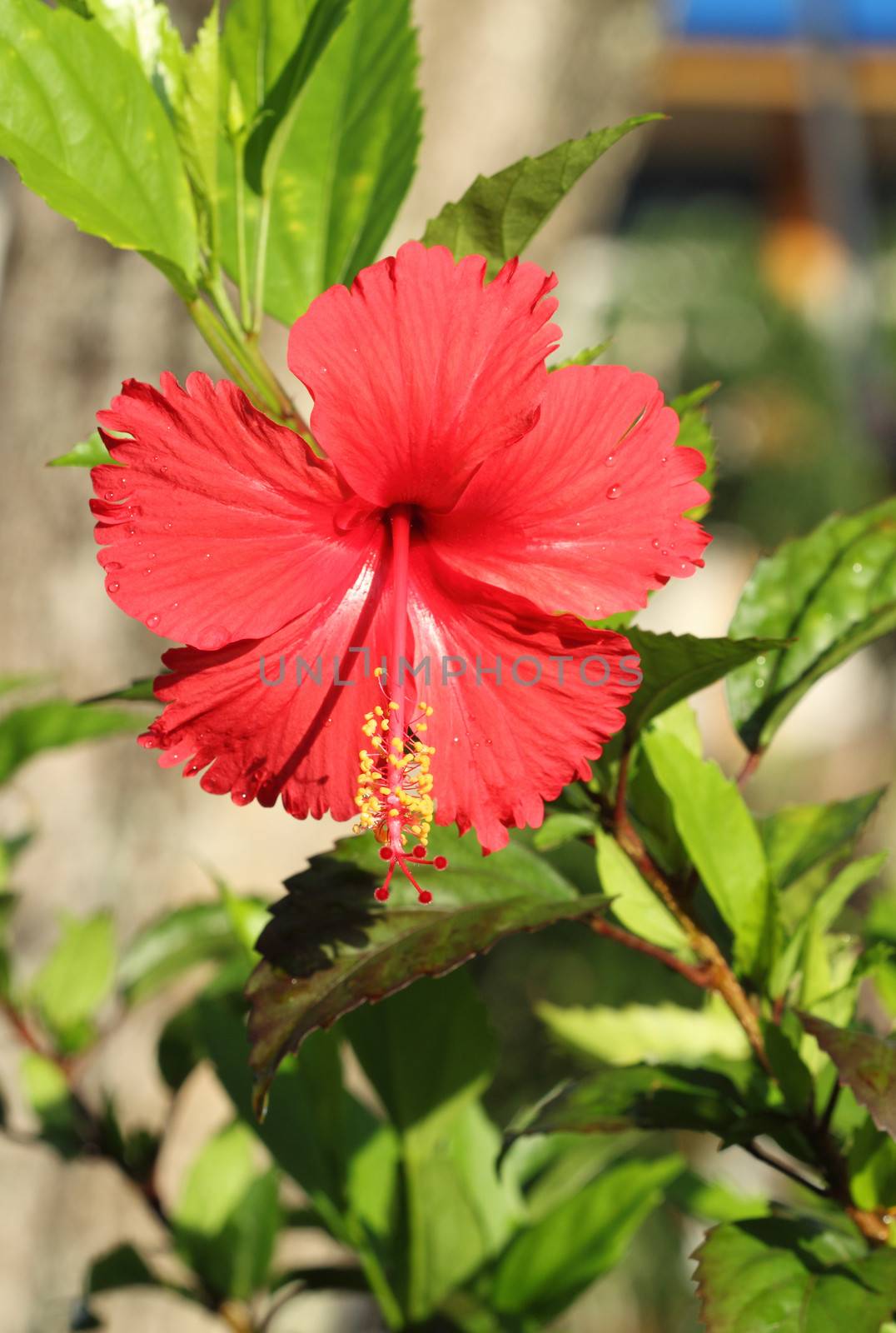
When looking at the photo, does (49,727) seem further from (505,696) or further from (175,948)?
(505,696)

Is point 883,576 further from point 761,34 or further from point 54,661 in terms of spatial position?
point 761,34

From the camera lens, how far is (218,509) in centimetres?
47

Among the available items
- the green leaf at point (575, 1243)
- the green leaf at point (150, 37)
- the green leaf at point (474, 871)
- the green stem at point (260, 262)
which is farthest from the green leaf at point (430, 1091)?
the green leaf at point (150, 37)

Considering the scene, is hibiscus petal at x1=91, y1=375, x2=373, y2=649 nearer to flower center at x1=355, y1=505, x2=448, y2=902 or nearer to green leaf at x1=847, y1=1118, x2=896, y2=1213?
flower center at x1=355, y1=505, x2=448, y2=902

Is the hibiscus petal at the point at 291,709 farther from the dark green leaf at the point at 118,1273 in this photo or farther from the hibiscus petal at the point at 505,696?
the dark green leaf at the point at 118,1273

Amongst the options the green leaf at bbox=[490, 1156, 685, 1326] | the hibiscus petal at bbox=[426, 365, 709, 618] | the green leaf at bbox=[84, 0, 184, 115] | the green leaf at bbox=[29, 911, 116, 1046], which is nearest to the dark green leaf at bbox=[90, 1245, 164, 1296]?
the green leaf at bbox=[29, 911, 116, 1046]

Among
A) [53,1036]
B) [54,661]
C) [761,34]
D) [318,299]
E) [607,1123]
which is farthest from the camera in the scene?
[761,34]

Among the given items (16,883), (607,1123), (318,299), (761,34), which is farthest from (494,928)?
(761,34)

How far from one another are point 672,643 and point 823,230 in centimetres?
1161

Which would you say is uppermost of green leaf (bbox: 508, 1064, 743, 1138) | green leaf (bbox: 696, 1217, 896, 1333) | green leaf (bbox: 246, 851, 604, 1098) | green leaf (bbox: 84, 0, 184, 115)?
green leaf (bbox: 84, 0, 184, 115)

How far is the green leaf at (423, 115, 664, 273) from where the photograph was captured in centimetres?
47

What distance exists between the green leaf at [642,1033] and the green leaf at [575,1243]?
0.23ft

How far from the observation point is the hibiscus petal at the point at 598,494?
0.46m

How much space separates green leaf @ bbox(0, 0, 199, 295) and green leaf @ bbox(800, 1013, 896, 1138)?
396mm
